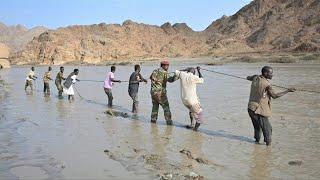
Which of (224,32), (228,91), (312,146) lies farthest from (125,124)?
(224,32)

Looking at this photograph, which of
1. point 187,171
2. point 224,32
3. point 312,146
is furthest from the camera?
point 224,32

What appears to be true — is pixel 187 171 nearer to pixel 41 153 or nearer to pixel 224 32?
pixel 41 153

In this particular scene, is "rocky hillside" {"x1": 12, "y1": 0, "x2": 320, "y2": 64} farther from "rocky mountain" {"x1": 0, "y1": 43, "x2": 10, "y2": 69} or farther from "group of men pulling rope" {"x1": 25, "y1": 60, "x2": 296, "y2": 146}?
"group of men pulling rope" {"x1": 25, "y1": 60, "x2": 296, "y2": 146}

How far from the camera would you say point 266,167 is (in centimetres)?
709

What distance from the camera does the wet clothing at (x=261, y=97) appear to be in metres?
8.72

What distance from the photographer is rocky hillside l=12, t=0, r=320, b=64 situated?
9381 centimetres

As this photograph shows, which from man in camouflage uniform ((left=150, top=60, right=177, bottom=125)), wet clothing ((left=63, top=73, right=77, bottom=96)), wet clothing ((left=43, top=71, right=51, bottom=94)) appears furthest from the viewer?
wet clothing ((left=43, top=71, right=51, bottom=94))

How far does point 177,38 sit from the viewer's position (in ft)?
397

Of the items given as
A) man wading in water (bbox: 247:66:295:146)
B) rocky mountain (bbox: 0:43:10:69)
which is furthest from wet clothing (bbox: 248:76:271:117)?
rocky mountain (bbox: 0:43:10:69)

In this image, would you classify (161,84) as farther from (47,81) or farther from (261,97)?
(47,81)

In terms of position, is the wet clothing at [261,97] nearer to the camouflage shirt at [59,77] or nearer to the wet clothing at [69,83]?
the wet clothing at [69,83]

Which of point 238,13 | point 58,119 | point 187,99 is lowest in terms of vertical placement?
point 58,119

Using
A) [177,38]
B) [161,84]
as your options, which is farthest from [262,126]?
[177,38]

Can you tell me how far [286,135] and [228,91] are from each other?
33.7 ft
